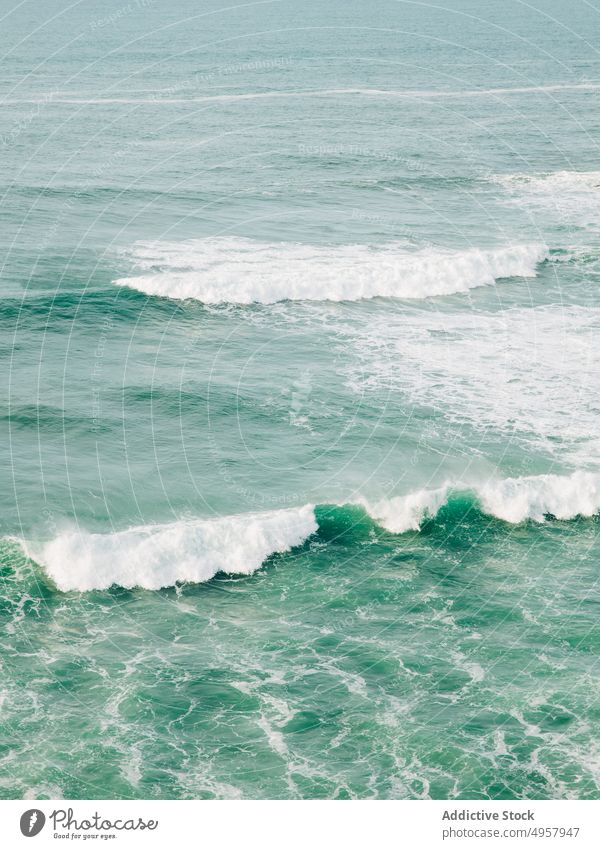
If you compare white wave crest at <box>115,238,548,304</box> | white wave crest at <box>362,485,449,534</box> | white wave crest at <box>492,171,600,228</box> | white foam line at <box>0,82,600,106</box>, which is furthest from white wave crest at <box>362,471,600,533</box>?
white foam line at <box>0,82,600,106</box>

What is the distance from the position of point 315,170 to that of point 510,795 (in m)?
79.9

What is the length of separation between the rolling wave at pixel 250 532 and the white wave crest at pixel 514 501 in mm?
53

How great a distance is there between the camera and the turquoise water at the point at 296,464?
38.9 meters

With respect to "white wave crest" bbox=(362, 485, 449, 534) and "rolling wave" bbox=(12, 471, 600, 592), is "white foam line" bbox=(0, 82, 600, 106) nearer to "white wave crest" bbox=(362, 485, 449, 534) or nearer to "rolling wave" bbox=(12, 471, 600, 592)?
"white wave crest" bbox=(362, 485, 449, 534)

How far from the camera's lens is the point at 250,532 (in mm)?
50469

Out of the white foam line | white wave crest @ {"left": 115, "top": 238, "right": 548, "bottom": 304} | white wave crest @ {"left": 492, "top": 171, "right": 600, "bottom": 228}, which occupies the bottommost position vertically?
white wave crest @ {"left": 115, "top": 238, "right": 548, "bottom": 304}

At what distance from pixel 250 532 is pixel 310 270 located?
34.8 metres

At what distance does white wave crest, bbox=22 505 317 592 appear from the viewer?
47.7 metres

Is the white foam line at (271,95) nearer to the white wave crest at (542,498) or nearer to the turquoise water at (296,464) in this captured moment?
the turquoise water at (296,464)

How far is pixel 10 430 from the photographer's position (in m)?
59.4

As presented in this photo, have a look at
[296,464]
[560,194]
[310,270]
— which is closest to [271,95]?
[560,194]

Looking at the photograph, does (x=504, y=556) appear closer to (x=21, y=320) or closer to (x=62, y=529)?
(x=62, y=529)

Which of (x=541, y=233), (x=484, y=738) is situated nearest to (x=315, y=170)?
(x=541, y=233)

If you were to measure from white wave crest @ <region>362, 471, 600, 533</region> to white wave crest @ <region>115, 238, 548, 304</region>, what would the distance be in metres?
27.6
